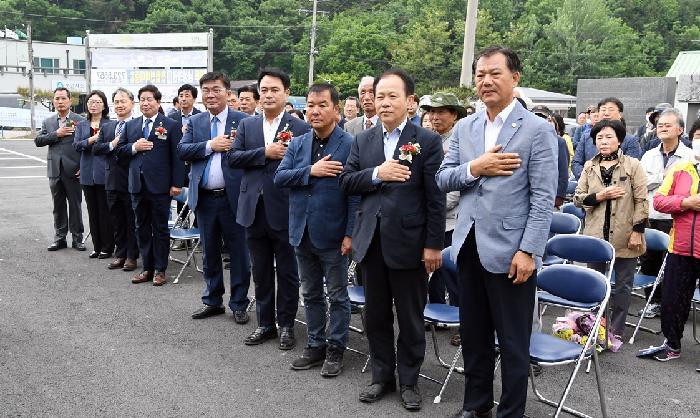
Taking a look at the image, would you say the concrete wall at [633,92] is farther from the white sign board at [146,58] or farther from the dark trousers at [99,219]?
the dark trousers at [99,219]

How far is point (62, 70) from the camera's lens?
57.9 m

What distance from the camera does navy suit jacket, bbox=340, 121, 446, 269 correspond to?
13.0 feet

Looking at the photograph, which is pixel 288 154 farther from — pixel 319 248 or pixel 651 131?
pixel 651 131

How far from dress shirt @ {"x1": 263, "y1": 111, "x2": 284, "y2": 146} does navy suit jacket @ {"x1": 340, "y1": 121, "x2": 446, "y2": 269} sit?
1.41 m

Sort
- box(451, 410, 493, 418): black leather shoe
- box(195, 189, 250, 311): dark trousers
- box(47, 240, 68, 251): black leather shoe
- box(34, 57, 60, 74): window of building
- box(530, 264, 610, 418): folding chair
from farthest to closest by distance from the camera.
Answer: box(34, 57, 60, 74): window of building < box(47, 240, 68, 251): black leather shoe < box(195, 189, 250, 311): dark trousers < box(451, 410, 493, 418): black leather shoe < box(530, 264, 610, 418): folding chair

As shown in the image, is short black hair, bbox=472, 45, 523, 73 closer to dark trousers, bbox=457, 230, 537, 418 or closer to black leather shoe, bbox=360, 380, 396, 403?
dark trousers, bbox=457, 230, 537, 418

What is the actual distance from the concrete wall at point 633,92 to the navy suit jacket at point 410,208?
19196mm

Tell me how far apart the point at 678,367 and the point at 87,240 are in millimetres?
7850

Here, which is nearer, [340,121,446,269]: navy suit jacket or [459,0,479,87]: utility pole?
[340,121,446,269]: navy suit jacket

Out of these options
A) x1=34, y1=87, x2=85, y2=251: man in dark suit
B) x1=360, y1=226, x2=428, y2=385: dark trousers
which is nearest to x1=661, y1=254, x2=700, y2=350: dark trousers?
x1=360, y1=226, x2=428, y2=385: dark trousers

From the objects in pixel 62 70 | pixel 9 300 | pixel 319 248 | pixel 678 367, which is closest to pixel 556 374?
pixel 678 367

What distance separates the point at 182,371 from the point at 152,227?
9.21ft

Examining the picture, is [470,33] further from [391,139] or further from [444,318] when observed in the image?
[444,318]

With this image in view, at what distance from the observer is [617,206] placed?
5.24 meters
